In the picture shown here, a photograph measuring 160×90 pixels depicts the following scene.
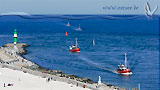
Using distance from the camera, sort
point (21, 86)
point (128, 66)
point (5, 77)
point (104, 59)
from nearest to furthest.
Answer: point (21, 86) → point (5, 77) → point (128, 66) → point (104, 59)

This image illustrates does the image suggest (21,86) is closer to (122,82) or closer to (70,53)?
(122,82)

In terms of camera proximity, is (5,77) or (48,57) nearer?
(5,77)

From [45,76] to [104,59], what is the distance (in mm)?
29250

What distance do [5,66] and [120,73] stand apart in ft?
65.4

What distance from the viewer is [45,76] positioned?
52938 mm

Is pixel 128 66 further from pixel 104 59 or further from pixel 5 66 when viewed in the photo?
pixel 5 66

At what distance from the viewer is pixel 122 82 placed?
199ft

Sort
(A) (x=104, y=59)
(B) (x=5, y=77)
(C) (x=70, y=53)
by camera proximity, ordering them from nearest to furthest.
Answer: (B) (x=5, y=77)
(A) (x=104, y=59)
(C) (x=70, y=53)

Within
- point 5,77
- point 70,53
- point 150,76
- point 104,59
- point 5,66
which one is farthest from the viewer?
point 70,53

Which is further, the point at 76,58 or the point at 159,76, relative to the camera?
the point at 76,58

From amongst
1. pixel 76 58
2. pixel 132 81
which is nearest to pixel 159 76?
pixel 132 81

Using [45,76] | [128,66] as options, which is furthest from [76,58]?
[45,76]

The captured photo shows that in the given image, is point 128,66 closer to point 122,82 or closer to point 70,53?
point 122,82

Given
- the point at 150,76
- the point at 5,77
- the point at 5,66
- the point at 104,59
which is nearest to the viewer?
the point at 5,77
